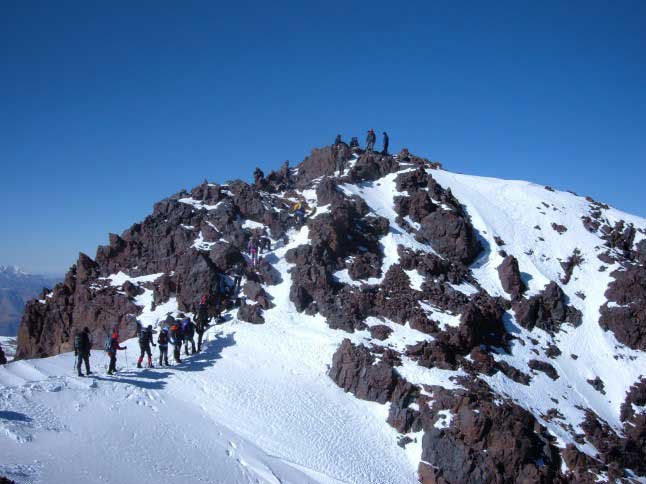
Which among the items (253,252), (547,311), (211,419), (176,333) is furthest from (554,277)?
(176,333)

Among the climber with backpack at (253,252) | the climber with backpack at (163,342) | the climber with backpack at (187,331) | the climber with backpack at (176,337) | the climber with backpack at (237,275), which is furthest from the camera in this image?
the climber with backpack at (253,252)

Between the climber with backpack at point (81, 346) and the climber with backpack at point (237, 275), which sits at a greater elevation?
the climber with backpack at point (237, 275)

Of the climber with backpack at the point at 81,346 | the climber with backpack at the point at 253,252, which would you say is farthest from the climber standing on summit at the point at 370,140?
the climber with backpack at the point at 81,346

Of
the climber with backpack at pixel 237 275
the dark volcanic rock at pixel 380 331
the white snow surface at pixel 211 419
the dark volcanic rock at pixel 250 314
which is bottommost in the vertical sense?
the white snow surface at pixel 211 419

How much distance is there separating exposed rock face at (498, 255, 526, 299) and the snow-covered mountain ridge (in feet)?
0.62

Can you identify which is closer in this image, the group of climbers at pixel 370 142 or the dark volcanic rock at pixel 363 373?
the dark volcanic rock at pixel 363 373

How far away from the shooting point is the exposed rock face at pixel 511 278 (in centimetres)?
3469

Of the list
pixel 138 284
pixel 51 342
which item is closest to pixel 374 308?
pixel 138 284

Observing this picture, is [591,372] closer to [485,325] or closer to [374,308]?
[485,325]

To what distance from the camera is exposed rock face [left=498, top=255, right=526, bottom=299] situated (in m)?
34.7

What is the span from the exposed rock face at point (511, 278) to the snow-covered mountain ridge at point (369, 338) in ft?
0.62

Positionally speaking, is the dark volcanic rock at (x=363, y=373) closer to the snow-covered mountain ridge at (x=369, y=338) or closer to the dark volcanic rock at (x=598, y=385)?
the snow-covered mountain ridge at (x=369, y=338)

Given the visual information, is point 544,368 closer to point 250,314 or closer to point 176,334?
point 250,314

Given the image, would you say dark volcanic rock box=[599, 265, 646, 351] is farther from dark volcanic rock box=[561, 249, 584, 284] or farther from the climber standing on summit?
the climber standing on summit
